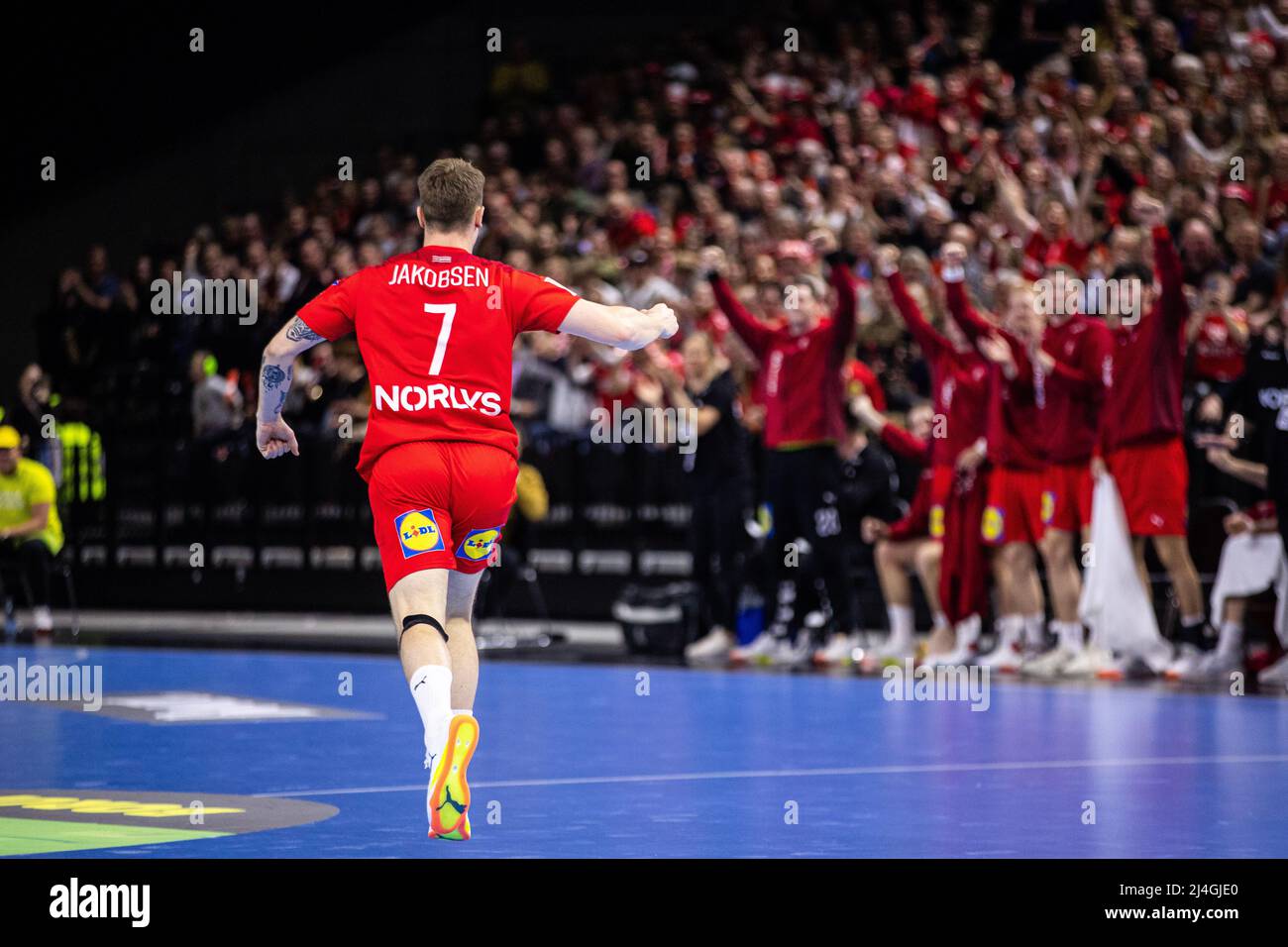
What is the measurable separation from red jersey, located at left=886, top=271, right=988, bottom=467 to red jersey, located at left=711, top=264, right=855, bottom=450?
1.32 feet

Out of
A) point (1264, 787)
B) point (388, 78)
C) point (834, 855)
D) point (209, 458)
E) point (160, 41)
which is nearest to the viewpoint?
point (834, 855)

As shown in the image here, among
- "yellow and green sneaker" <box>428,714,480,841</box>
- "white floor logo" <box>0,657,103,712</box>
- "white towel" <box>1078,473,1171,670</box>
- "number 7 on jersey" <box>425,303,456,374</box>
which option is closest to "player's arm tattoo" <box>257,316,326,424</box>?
"number 7 on jersey" <box>425,303,456,374</box>

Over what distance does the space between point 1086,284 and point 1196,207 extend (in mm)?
899

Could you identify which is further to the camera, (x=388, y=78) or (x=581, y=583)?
(x=388, y=78)

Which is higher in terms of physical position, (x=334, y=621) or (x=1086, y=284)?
(x=1086, y=284)

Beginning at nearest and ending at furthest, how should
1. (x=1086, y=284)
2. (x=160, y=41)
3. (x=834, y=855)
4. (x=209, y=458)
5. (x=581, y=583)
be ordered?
(x=834, y=855) → (x=1086, y=284) → (x=581, y=583) → (x=209, y=458) → (x=160, y=41)

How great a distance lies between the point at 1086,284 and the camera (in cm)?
1255

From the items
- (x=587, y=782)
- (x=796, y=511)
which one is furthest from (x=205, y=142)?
(x=587, y=782)

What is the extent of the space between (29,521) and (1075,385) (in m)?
8.03

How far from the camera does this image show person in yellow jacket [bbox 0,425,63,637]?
48.5 ft

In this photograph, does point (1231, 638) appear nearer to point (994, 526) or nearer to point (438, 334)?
point (994, 526)

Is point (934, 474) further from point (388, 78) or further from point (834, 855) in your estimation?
point (388, 78)

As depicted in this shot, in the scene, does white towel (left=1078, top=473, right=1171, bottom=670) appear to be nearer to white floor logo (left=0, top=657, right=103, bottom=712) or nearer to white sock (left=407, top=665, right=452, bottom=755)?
white floor logo (left=0, top=657, right=103, bottom=712)

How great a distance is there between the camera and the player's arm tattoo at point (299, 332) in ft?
20.1
